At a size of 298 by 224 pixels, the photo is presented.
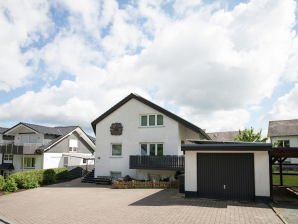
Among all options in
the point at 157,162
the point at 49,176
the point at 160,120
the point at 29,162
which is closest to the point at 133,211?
the point at 157,162

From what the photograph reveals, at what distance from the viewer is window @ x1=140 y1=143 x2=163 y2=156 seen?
74.2ft

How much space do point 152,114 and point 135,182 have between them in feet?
21.0

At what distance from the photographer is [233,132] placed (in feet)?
194

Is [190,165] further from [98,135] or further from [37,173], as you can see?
[37,173]

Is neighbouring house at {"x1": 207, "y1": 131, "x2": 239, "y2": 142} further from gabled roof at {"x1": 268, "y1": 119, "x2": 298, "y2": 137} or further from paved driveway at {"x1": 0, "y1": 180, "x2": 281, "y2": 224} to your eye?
paved driveway at {"x1": 0, "y1": 180, "x2": 281, "y2": 224}

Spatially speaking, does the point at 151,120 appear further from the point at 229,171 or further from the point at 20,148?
the point at 20,148

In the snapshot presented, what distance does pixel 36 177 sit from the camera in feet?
72.0

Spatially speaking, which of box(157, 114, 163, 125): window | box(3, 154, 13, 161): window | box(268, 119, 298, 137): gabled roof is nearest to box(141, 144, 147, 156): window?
box(157, 114, 163, 125): window

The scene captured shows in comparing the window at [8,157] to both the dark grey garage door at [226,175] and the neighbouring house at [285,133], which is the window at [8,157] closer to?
the dark grey garage door at [226,175]

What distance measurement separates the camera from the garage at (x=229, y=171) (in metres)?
13.1

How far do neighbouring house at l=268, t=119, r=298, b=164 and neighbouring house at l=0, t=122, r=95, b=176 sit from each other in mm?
28007

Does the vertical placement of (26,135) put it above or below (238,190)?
above

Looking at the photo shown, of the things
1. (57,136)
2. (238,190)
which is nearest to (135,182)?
(238,190)

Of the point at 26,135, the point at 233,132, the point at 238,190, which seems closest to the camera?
the point at 238,190
